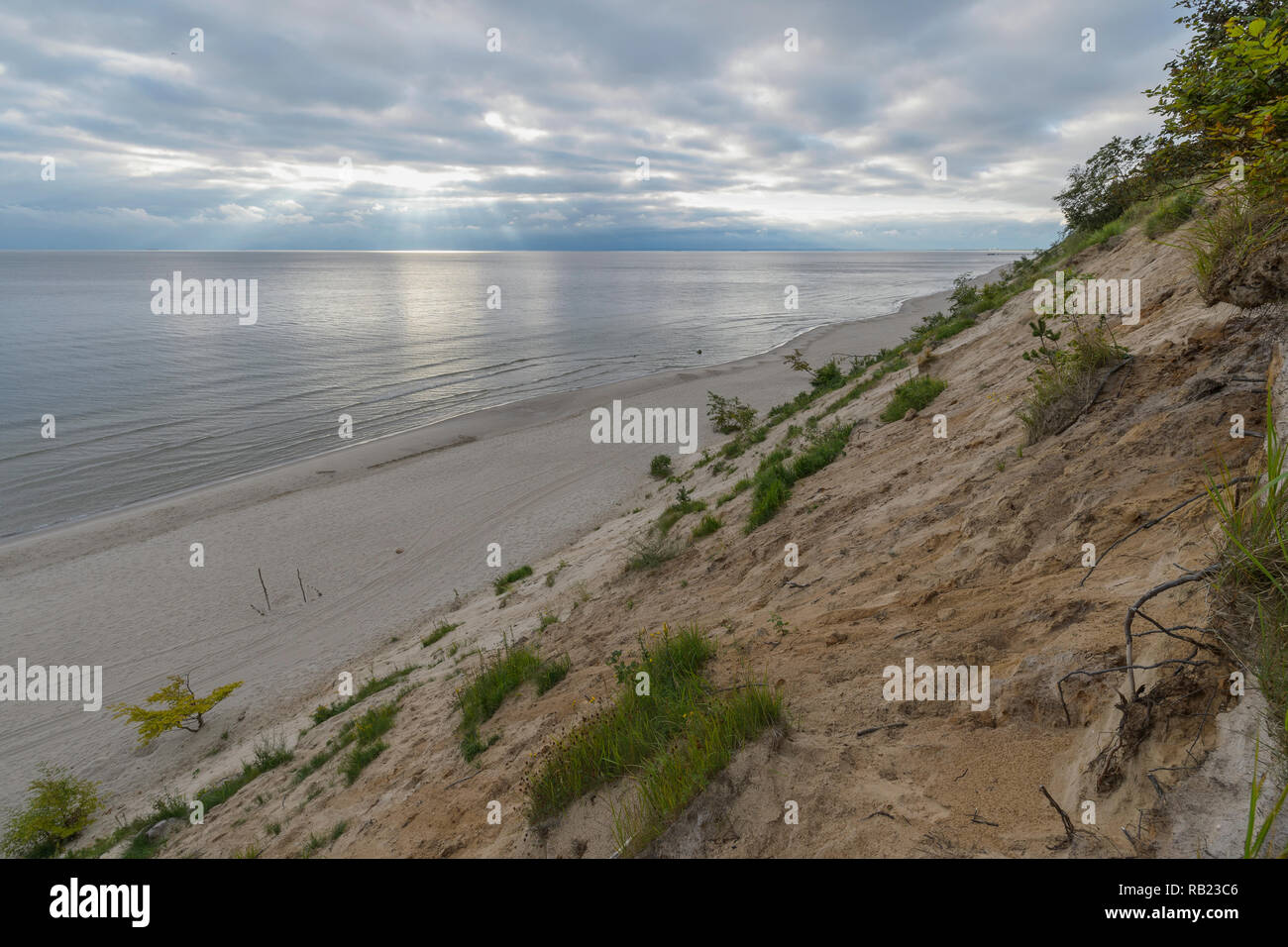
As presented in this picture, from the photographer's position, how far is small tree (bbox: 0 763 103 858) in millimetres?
10055

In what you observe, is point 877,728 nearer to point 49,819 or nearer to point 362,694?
point 362,694

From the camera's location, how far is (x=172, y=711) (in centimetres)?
1234

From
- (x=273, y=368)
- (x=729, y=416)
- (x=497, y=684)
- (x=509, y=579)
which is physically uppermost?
(x=273, y=368)

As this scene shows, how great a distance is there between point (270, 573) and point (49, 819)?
9.19 m

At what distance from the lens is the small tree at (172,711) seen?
12.2 metres

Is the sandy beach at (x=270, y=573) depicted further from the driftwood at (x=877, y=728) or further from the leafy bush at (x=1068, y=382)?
the leafy bush at (x=1068, y=382)

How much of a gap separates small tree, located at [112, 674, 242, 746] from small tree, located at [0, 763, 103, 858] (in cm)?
134

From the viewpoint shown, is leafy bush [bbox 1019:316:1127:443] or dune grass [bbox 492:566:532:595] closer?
leafy bush [bbox 1019:316:1127:443]

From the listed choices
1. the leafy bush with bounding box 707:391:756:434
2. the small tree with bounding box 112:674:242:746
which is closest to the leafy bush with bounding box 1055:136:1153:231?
the leafy bush with bounding box 707:391:756:434

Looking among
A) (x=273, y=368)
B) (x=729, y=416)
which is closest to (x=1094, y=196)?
(x=729, y=416)

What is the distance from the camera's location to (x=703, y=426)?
31.0m

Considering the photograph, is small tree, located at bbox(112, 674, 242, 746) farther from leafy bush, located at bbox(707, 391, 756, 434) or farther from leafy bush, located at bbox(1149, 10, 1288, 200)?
leafy bush, located at bbox(707, 391, 756, 434)
